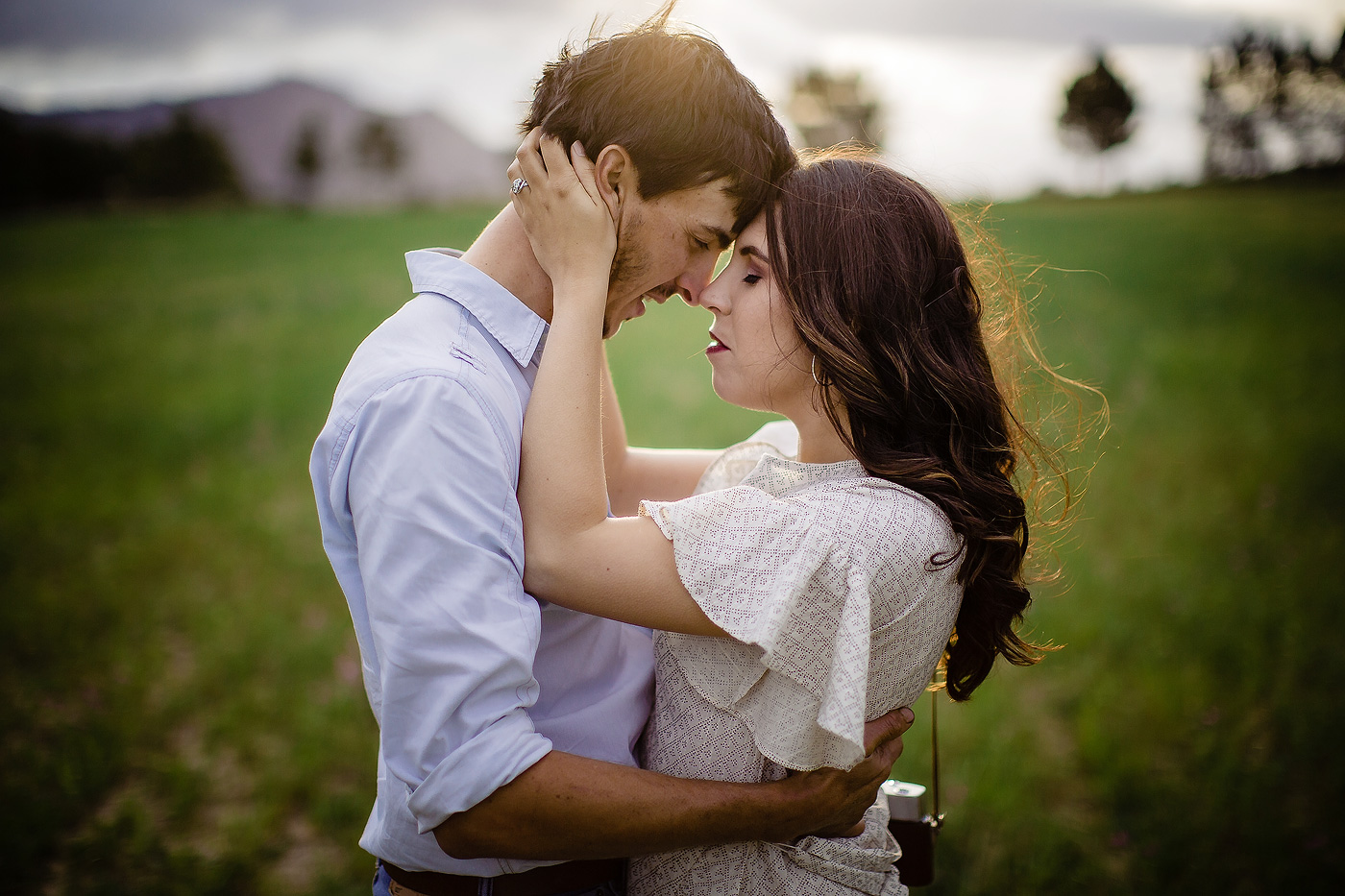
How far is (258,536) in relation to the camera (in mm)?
6707

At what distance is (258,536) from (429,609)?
6235mm

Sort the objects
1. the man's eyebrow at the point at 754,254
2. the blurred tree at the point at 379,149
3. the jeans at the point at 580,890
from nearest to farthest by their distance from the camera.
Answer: the jeans at the point at 580,890 → the man's eyebrow at the point at 754,254 → the blurred tree at the point at 379,149

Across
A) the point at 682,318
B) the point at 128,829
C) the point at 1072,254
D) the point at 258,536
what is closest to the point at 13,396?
the point at 258,536

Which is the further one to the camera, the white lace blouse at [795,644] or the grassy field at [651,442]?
the grassy field at [651,442]

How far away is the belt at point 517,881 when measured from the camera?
1699mm

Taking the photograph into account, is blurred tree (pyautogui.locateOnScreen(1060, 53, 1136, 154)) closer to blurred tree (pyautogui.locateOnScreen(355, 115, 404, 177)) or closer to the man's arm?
blurred tree (pyautogui.locateOnScreen(355, 115, 404, 177))

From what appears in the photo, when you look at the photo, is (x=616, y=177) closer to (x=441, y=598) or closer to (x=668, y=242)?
(x=668, y=242)

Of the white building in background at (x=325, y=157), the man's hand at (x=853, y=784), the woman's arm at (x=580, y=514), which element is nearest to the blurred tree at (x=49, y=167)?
the white building in background at (x=325, y=157)

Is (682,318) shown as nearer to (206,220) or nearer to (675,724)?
(675,724)

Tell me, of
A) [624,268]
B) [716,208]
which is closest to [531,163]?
[624,268]

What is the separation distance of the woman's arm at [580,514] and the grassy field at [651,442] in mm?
1563

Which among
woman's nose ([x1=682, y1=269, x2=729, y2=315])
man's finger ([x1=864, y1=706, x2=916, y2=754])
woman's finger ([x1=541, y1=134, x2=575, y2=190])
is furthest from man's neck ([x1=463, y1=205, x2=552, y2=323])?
man's finger ([x1=864, y1=706, x2=916, y2=754])

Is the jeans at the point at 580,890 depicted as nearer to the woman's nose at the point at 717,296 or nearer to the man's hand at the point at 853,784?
the man's hand at the point at 853,784

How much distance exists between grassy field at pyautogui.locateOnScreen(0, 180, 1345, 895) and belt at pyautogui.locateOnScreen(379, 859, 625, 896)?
2.11 m
